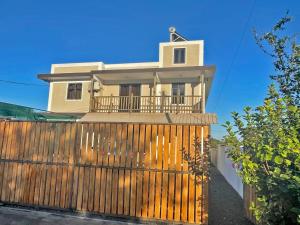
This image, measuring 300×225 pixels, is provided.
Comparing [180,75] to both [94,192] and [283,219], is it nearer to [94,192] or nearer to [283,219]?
[94,192]

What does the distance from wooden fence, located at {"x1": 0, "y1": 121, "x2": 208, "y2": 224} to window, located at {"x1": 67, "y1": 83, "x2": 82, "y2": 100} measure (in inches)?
488

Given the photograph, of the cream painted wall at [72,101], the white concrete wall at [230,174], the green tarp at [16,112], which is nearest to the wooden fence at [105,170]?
the white concrete wall at [230,174]

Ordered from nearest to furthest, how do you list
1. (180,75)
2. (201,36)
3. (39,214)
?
(39,214) → (180,75) → (201,36)

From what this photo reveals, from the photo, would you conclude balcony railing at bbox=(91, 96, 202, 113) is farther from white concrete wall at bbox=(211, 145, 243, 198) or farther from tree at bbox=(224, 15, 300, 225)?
tree at bbox=(224, 15, 300, 225)

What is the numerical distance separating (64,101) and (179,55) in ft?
34.9

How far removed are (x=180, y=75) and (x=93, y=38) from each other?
36.7 feet

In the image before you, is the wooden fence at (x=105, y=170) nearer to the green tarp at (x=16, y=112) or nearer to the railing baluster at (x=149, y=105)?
the green tarp at (x=16, y=112)

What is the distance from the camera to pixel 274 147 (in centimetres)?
255

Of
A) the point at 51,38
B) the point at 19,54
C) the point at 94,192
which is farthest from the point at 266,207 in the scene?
the point at 19,54

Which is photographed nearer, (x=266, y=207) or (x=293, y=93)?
(x=266, y=207)

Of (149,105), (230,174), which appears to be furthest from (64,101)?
(230,174)

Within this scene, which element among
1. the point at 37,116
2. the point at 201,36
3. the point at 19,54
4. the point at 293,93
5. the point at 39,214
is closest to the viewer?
the point at 293,93

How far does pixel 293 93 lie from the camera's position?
3.22m

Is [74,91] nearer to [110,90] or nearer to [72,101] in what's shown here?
[72,101]
